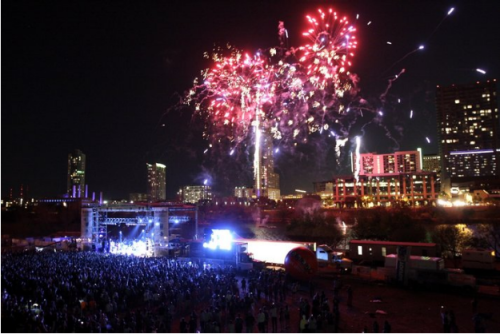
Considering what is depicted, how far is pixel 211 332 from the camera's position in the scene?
10.7 meters

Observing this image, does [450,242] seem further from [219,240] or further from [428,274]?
[219,240]

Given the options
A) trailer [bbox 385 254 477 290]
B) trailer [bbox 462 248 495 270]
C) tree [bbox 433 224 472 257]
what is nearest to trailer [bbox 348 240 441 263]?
trailer [bbox 462 248 495 270]

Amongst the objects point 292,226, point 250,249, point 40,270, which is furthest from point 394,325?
point 292,226

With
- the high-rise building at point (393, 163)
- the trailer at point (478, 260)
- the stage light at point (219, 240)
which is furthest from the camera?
the high-rise building at point (393, 163)

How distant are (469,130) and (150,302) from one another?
16066cm

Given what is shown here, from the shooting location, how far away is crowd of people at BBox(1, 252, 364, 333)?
36.7ft

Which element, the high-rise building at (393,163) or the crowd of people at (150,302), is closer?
the crowd of people at (150,302)

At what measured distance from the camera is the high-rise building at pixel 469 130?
14400cm

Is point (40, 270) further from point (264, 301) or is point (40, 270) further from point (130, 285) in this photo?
point (264, 301)

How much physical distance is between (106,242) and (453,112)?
151311 millimetres

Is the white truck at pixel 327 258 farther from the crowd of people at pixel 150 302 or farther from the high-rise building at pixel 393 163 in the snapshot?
the high-rise building at pixel 393 163

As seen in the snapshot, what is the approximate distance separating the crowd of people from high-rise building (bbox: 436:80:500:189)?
152 m

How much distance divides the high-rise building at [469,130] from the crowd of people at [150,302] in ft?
499

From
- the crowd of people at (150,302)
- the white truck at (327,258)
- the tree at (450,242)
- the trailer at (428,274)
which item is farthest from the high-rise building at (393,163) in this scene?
the crowd of people at (150,302)
